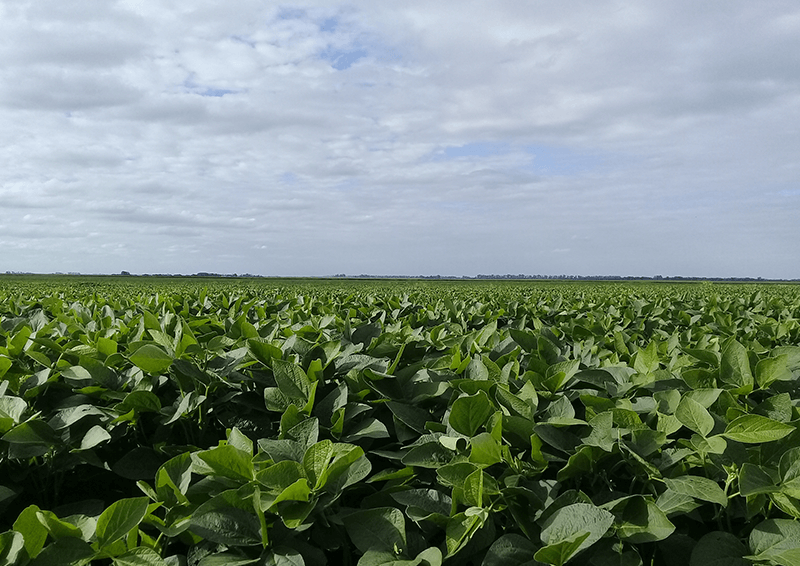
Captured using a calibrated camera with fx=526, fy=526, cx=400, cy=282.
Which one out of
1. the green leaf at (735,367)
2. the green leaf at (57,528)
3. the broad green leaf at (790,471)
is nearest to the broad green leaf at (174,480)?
the green leaf at (57,528)

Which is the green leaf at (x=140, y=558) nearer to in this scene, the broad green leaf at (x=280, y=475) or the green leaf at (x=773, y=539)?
the broad green leaf at (x=280, y=475)

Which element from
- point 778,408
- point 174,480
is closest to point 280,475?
point 174,480

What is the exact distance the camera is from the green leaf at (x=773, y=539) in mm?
1310

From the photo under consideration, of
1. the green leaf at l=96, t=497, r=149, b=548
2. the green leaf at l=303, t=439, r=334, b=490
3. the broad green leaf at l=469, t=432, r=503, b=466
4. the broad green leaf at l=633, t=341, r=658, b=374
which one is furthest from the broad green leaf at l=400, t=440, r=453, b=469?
the broad green leaf at l=633, t=341, r=658, b=374

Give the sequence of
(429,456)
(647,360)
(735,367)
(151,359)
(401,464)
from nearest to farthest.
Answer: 1. (429,456)
2. (401,464)
3. (151,359)
4. (735,367)
5. (647,360)

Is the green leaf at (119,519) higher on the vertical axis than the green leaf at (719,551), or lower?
higher

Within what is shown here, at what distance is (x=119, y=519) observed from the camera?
1.37 m

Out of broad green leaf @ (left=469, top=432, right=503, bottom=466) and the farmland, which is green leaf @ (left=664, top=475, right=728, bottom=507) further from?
broad green leaf @ (left=469, top=432, right=503, bottom=466)

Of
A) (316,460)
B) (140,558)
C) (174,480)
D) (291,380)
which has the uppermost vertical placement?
(291,380)

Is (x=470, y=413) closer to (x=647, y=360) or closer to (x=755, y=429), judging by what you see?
(x=755, y=429)

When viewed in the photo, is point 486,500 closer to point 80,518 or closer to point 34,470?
point 80,518

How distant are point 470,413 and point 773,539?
0.83 m

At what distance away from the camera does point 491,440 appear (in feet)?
4.93

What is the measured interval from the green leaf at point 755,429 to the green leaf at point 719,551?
0.96 feet
